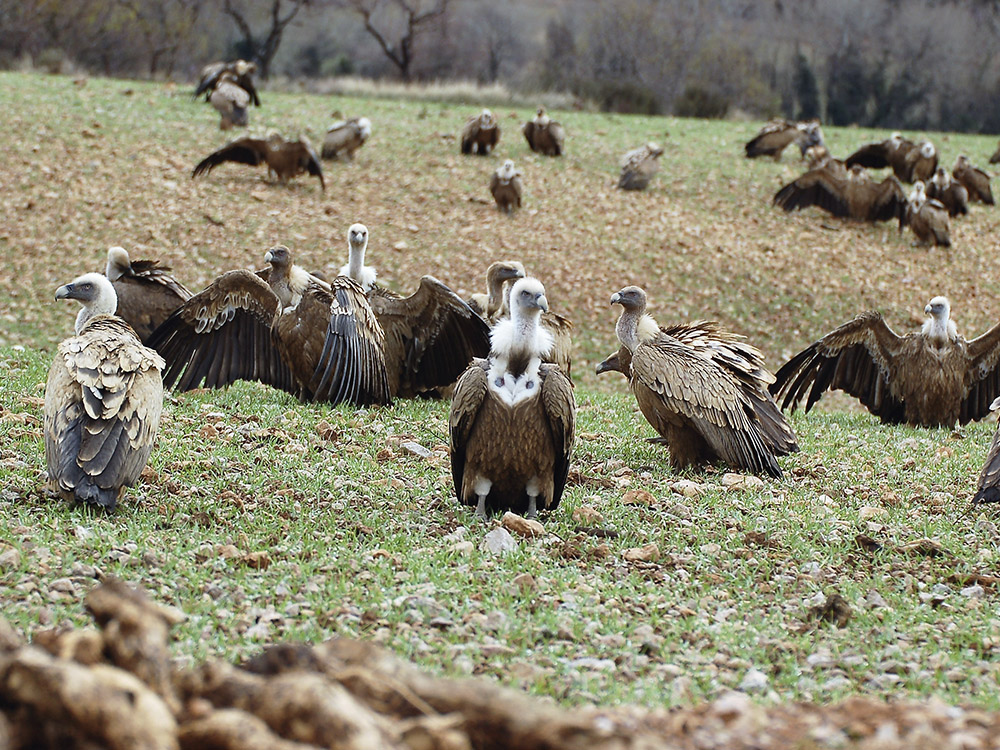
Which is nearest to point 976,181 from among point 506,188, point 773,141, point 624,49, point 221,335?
point 773,141

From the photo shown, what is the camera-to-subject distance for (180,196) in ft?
53.5

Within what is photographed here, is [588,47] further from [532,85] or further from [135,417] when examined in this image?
[135,417]

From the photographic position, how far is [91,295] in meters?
7.07

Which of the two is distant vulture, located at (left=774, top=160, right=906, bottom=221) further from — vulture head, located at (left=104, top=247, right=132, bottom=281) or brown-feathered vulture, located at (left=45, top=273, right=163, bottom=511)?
brown-feathered vulture, located at (left=45, top=273, right=163, bottom=511)

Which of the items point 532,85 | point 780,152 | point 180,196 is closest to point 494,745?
point 180,196

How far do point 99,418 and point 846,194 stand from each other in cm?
1587

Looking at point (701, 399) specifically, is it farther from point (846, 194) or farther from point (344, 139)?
→ point (344, 139)

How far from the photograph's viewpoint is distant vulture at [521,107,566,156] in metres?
20.5

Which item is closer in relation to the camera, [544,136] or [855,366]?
[855,366]

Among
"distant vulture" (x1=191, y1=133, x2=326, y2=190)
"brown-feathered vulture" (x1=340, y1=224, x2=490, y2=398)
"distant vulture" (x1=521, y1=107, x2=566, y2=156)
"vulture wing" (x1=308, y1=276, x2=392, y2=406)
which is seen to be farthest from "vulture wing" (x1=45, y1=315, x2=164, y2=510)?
"distant vulture" (x1=521, y1=107, x2=566, y2=156)

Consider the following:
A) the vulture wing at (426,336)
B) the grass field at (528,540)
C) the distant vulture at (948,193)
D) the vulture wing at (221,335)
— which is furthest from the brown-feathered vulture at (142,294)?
the distant vulture at (948,193)

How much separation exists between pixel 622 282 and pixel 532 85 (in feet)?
82.1

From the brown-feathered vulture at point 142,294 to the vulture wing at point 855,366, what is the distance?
5.43 m

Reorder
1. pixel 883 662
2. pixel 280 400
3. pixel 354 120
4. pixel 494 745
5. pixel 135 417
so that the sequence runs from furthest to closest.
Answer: pixel 354 120
pixel 280 400
pixel 135 417
pixel 883 662
pixel 494 745
